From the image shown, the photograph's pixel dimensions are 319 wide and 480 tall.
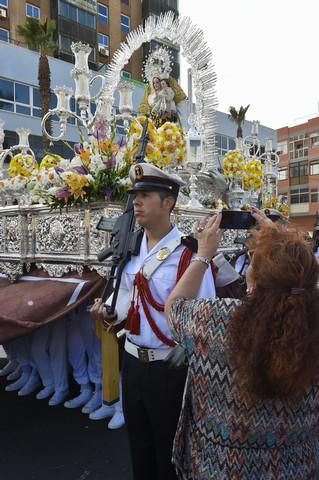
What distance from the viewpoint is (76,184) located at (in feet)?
11.8

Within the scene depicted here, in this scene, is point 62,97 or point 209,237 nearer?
point 209,237

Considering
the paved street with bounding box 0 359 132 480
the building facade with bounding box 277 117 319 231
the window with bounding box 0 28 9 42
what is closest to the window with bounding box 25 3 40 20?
the window with bounding box 0 28 9 42

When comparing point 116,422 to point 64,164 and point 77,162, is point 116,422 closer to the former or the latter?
point 77,162

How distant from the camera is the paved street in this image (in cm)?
298

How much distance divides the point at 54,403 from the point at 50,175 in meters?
2.23

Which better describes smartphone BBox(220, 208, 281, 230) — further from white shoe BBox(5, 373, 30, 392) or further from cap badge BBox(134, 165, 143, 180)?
white shoe BBox(5, 373, 30, 392)

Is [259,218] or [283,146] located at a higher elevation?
[283,146]

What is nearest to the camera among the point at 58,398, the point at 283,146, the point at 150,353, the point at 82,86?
the point at 150,353

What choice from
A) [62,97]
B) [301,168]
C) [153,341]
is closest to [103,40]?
[301,168]

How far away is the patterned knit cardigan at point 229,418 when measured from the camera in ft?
4.66

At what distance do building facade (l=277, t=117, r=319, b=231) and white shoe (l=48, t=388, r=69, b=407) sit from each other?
3701 cm

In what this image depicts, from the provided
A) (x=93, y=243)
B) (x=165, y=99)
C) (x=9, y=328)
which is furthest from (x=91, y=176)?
(x=165, y=99)

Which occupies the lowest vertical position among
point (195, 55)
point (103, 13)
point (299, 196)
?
point (195, 55)

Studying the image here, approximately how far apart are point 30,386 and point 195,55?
427 centimetres
